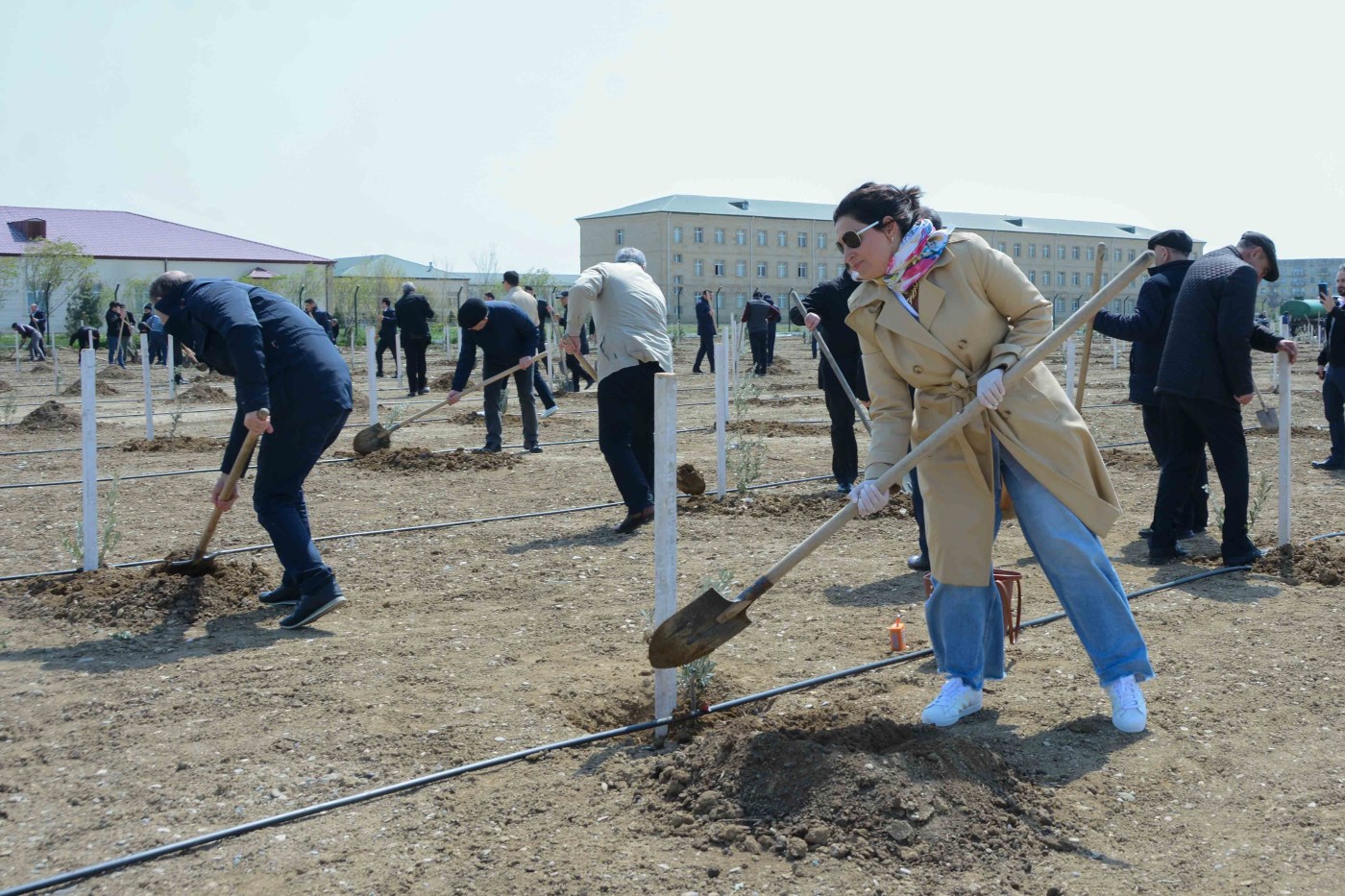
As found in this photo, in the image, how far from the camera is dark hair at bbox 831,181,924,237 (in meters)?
3.50

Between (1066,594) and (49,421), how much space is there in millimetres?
14374

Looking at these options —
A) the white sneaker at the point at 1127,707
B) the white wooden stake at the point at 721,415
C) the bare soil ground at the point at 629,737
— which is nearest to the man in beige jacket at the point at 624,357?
the bare soil ground at the point at 629,737

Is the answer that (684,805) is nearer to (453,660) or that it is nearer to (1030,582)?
(453,660)

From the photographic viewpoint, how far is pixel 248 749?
3770 millimetres

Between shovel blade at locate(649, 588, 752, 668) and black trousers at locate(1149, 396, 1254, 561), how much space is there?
3233 millimetres

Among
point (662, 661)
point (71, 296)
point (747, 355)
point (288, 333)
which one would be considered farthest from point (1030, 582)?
point (71, 296)

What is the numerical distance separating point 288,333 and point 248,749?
216cm

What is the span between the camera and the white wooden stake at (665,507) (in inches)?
139

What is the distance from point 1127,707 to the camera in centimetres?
362

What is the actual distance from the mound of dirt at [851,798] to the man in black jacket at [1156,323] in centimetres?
353

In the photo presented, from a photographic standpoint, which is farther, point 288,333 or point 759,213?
point 759,213

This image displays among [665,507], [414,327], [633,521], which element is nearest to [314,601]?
[665,507]

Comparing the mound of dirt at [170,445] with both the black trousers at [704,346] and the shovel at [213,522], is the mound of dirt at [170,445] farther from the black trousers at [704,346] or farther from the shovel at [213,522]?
the black trousers at [704,346]

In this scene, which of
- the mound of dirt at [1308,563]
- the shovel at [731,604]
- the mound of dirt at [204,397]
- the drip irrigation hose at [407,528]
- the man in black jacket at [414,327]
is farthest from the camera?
the mound of dirt at [204,397]
